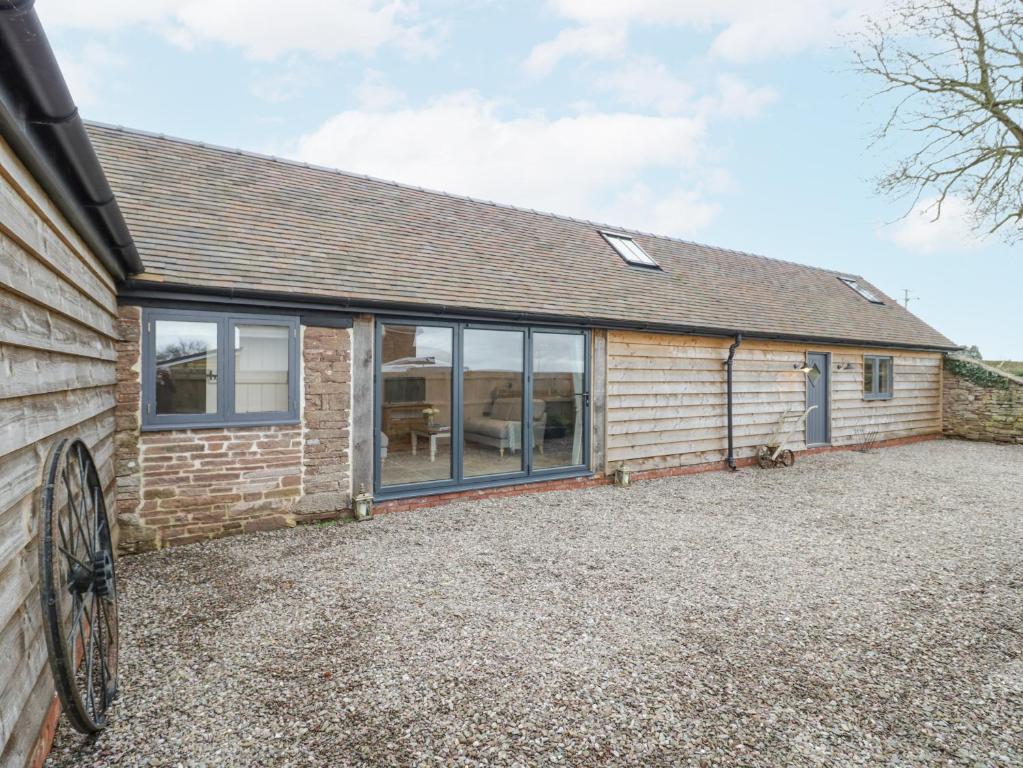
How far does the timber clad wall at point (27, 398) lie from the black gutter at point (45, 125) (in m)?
0.08

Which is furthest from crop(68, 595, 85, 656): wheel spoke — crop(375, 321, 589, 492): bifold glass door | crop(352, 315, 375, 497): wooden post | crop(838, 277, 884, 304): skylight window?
crop(838, 277, 884, 304): skylight window

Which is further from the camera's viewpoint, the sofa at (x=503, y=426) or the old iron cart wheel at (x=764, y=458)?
the old iron cart wheel at (x=764, y=458)

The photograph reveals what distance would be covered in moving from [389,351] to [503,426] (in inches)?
75.4

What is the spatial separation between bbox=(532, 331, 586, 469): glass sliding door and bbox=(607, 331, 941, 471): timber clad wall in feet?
1.80

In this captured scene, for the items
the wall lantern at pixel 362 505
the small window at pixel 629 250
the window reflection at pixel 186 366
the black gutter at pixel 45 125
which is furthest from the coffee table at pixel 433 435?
the small window at pixel 629 250

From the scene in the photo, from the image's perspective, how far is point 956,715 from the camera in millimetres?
2570

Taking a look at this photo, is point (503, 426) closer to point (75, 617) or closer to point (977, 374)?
point (75, 617)

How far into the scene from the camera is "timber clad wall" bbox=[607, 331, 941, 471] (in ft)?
26.9

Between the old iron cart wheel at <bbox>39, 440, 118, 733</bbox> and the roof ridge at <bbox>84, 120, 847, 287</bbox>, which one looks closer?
the old iron cart wheel at <bbox>39, 440, 118, 733</bbox>

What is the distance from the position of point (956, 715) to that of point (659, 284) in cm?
815

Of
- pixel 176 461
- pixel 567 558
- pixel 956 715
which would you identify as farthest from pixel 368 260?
pixel 956 715

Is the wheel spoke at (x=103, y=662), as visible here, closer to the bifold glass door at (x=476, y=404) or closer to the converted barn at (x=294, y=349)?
the converted barn at (x=294, y=349)

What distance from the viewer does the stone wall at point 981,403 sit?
12.8 metres

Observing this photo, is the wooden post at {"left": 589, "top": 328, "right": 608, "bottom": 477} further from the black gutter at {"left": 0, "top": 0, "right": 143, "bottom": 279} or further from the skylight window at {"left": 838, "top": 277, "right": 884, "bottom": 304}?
the skylight window at {"left": 838, "top": 277, "right": 884, "bottom": 304}
